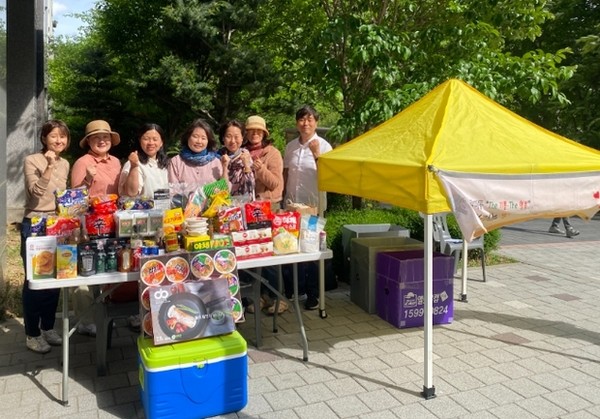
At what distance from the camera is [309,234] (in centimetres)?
399

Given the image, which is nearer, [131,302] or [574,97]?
[131,302]

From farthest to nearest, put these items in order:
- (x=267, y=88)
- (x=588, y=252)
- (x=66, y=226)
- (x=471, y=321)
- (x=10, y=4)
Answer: (x=267, y=88), (x=10, y=4), (x=588, y=252), (x=471, y=321), (x=66, y=226)

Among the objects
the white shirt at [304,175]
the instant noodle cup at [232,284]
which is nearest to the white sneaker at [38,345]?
the instant noodle cup at [232,284]

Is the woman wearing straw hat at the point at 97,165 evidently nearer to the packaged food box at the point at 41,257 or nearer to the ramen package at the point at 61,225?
the ramen package at the point at 61,225

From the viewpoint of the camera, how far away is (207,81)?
11.8m

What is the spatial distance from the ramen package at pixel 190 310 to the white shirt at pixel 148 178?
3.55ft

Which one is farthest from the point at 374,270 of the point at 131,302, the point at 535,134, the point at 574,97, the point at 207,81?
the point at 574,97

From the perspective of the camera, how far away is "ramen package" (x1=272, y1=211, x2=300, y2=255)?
387 cm

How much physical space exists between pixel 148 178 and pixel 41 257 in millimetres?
1118

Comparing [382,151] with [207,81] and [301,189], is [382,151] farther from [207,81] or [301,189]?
[207,81]

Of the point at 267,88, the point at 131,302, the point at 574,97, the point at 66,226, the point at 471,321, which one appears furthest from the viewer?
the point at 574,97

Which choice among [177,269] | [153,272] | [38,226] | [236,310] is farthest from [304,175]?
[38,226]

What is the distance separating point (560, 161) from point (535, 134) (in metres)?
0.47

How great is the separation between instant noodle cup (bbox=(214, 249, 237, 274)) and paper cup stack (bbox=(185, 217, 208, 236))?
18 centimetres
